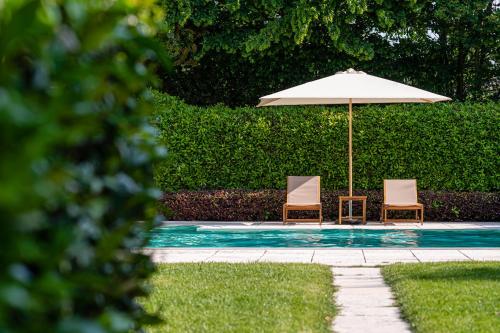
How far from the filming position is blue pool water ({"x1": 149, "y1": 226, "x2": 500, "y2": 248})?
14508 millimetres

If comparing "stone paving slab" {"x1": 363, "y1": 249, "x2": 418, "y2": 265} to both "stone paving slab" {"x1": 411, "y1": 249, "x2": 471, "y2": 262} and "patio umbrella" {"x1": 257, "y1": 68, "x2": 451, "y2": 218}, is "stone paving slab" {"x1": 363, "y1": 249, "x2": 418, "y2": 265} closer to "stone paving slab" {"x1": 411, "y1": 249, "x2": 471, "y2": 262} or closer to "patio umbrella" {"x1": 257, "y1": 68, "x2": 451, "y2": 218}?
"stone paving slab" {"x1": 411, "y1": 249, "x2": 471, "y2": 262}

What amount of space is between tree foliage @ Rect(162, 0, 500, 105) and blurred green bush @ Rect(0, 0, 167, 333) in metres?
18.4

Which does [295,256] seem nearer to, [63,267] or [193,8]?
[63,267]

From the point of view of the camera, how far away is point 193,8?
69.7 ft

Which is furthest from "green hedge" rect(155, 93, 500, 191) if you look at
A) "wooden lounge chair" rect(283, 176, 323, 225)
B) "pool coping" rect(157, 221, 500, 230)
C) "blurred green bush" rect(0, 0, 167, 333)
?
"blurred green bush" rect(0, 0, 167, 333)

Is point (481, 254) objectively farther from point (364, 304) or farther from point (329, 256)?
point (364, 304)

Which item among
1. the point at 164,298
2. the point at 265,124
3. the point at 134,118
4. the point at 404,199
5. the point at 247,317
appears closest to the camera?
the point at 134,118

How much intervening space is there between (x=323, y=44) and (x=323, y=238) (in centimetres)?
846

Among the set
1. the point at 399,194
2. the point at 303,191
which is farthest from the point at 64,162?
the point at 399,194

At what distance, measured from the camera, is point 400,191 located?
17203mm

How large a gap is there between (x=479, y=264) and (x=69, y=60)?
9193mm

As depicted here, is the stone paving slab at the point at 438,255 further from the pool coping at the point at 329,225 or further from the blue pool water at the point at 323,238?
the pool coping at the point at 329,225

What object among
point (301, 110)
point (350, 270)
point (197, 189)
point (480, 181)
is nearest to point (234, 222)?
point (197, 189)

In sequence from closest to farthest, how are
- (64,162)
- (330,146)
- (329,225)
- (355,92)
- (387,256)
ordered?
(64,162)
(387,256)
(355,92)
(329,225)
(330,146)
